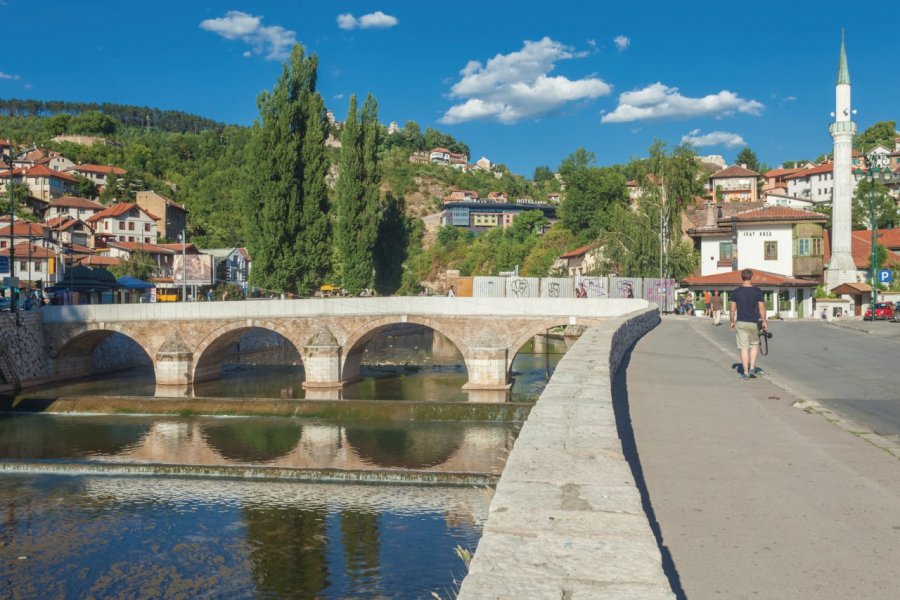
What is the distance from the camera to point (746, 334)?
10.2 metres

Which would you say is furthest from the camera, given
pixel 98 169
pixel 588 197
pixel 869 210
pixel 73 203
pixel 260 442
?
pixel 98 169

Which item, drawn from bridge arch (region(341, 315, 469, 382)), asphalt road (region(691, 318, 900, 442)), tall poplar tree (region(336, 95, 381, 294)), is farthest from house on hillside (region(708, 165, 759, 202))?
asphalt road (region(691, 318, 900, 442))

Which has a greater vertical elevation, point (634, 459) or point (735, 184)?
point (735, 184)

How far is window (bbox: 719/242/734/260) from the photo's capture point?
142 feet

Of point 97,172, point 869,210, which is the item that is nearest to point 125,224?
point 97,172

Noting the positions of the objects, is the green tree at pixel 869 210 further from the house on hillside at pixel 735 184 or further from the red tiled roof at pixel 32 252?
the red tiled roof at pixel 32 252

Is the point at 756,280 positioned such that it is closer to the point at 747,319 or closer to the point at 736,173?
the point at 747,319

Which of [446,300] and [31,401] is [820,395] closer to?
[446,300]

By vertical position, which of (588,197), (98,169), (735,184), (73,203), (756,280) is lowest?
(756,280)

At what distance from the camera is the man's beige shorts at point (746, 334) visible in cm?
1014

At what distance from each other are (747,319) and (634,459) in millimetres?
5838

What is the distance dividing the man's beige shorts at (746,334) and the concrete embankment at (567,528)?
6.13m

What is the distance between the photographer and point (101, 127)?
128 m

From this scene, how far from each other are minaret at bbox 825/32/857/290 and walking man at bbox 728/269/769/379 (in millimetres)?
35631
